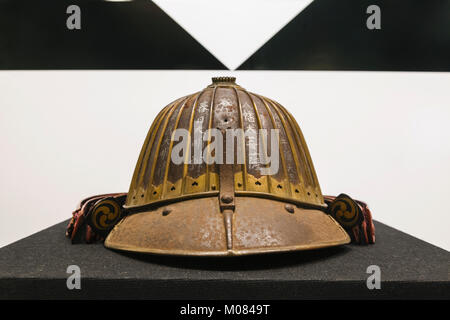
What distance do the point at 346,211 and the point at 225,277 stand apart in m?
0.96

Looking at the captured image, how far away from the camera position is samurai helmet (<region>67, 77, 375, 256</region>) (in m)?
1.58

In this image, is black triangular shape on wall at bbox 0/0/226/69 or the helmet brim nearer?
the helmet brim

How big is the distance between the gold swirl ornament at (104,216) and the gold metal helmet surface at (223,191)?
0.22 ft

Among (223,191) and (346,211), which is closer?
(223,191)

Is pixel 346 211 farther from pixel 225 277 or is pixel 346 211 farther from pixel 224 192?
pixel 225 277

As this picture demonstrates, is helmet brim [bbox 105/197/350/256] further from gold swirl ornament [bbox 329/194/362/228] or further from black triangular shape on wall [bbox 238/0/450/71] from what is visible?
black triangular shape on wall [bbox 238/0/450/71]

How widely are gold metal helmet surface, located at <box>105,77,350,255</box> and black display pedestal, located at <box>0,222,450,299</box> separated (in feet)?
Result: 0.32

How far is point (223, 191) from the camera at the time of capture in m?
1.73

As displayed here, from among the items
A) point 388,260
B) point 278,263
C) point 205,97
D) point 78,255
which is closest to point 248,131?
point 205,97

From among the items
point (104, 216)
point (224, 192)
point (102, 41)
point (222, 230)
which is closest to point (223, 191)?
point (224, 192)

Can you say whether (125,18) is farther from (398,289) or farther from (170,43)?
(398,289)

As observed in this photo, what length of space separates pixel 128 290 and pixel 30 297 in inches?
16.8

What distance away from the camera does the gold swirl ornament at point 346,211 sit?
6.50ft

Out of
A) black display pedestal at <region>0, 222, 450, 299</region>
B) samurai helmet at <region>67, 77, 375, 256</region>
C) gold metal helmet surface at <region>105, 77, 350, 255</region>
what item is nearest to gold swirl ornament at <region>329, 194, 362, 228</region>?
samurai helmet at <region>67, 77, 375, 256</region>
